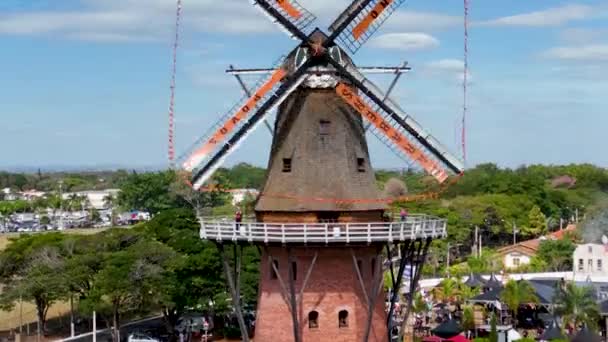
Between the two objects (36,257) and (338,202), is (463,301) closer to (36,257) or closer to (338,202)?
(36,257)

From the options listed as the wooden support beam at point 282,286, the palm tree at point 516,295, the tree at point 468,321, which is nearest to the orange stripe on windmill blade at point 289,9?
the wooden support beam at point 282,286

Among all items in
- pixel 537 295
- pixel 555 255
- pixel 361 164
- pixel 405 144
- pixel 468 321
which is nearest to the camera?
pixel 361 164

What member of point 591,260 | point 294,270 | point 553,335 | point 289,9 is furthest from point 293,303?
point 591,260

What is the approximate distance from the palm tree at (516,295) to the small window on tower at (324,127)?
82.5 feet

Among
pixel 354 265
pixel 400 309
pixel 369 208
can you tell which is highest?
pixel 369 208

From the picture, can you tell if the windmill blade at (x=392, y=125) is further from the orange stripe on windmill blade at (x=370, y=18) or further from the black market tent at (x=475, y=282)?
the black market tent at (x=475, y=282)

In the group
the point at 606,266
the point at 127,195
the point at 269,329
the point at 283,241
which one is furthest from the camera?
the point at 127,195

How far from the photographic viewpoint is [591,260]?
228 ft

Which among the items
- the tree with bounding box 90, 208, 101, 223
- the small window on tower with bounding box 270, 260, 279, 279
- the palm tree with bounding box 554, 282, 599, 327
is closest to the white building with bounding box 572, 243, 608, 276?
the palm tree with bounding box 554, 282, 599, 327

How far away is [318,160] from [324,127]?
1172mm

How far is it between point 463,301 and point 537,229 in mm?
50132

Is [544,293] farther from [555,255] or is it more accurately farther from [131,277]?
[555,255]

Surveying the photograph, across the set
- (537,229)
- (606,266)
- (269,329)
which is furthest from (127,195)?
(269,329)

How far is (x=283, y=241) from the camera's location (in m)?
29.0
